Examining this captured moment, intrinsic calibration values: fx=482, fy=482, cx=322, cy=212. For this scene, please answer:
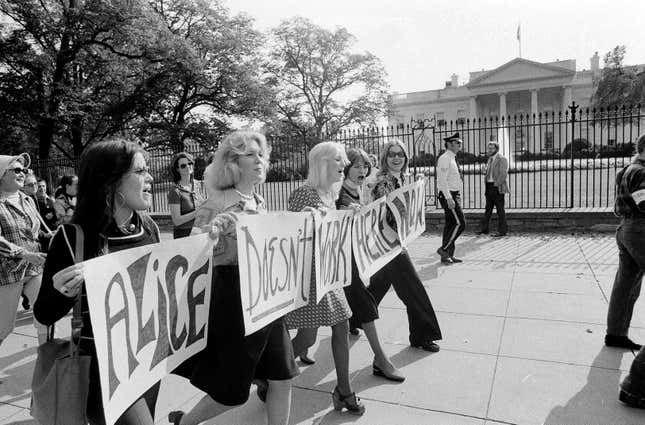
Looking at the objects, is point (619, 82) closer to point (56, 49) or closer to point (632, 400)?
point (56, 49)

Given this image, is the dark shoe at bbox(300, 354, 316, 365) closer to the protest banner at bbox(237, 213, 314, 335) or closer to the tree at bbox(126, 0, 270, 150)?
the protest banner at bbox(237, 213, 314, 335)

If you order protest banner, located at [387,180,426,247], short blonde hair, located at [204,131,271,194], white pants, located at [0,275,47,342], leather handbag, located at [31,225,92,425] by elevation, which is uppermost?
short blonde hair, located at [204,131,271,194]

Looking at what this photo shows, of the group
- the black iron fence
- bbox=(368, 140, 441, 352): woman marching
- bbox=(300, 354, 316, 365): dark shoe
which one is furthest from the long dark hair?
the black iron fence

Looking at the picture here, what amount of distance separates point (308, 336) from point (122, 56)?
971 inches

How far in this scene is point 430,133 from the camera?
40.0 ft

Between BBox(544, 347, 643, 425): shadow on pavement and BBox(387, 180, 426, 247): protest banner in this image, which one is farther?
BBox(387, 180, 426, 247): protest banner

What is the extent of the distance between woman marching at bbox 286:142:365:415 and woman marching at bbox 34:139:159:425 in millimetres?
1098

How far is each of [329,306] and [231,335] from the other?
32.0 inches

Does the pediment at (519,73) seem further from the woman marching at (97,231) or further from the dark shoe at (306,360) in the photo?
the woman marching at (97,231)

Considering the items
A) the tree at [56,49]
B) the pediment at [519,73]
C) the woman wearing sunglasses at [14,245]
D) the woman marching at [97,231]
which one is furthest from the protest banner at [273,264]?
the pediment at [519,73]

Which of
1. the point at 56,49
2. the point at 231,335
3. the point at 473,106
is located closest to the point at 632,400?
the point at 231,335

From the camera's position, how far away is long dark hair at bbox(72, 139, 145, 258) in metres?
1.91

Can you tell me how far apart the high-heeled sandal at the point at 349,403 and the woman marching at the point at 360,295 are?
18.2 inches

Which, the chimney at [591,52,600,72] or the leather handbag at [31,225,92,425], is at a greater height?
the chimney at [591,52,600,72]
